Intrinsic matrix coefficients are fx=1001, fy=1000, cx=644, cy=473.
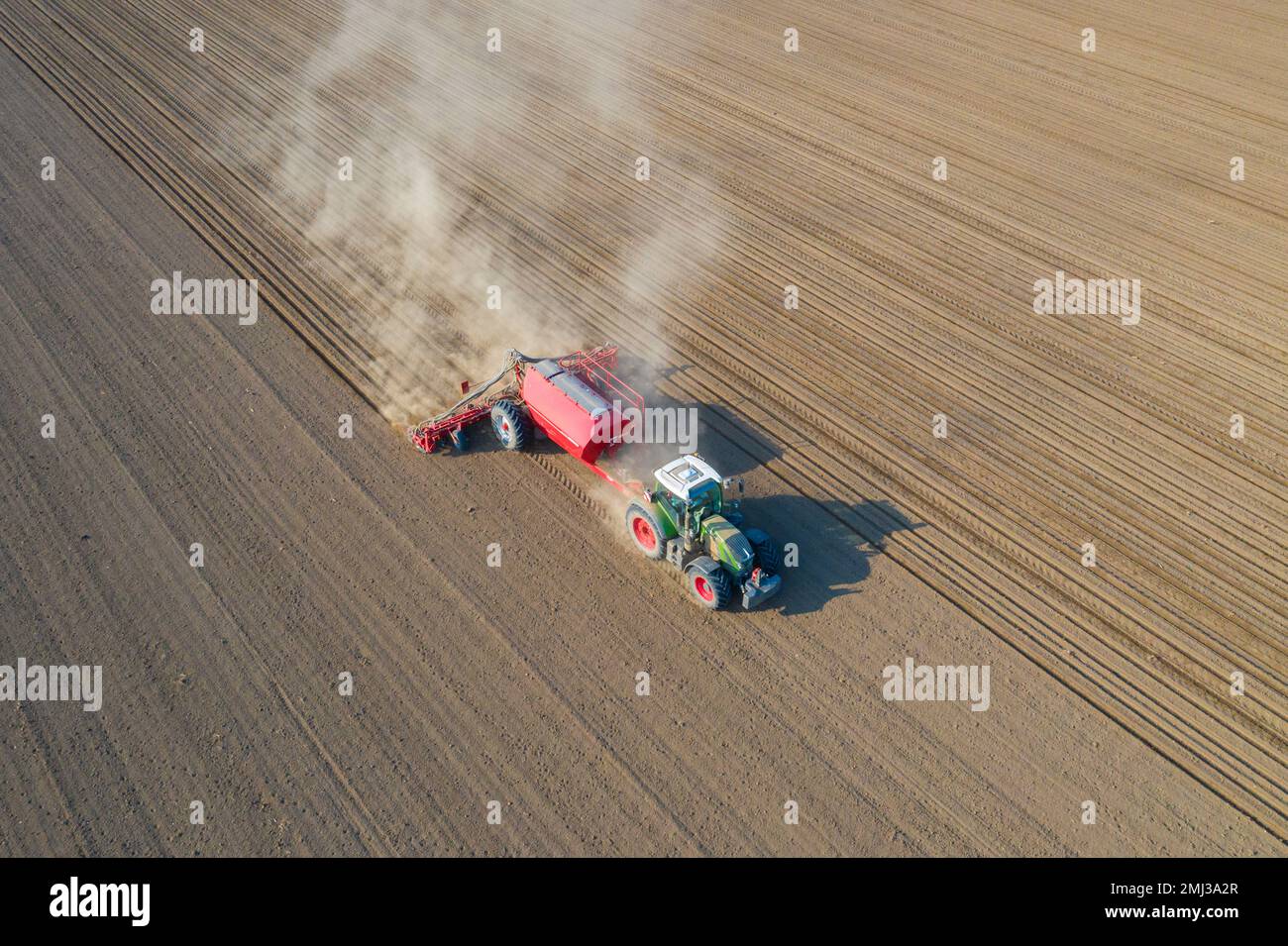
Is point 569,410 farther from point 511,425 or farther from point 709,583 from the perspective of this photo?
point 709,583

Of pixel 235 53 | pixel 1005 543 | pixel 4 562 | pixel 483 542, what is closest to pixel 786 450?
pixel 1005 543

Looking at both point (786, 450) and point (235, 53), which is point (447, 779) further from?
point (235, 53)

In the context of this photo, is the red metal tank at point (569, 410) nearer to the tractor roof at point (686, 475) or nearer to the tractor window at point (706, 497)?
the tractor roof at point (686, 475)

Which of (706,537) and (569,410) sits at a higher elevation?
(569,410)

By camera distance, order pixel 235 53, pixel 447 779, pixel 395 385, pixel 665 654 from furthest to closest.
→ pixel 235 53 < pixel 395 385 < pixel 665 654 < pixel 447 779

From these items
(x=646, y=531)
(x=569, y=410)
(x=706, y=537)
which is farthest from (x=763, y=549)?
(x=569, y=410)

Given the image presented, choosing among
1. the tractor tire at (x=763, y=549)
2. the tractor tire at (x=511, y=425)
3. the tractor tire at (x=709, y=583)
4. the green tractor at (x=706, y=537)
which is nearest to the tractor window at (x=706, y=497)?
the green tractor at (x=706, y=537)
